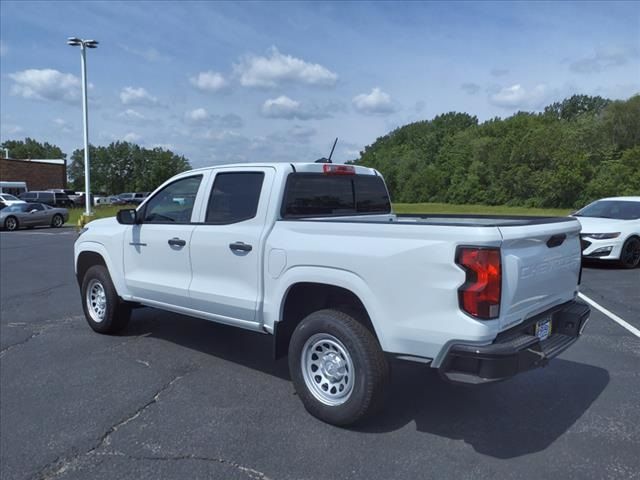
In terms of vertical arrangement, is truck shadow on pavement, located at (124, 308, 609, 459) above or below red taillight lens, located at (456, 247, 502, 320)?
below

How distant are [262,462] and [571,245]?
2.76 meters

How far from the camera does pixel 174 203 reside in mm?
5516

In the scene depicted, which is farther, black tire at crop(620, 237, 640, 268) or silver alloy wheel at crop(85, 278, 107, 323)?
black tire at crop(620, 237, 640, 268)

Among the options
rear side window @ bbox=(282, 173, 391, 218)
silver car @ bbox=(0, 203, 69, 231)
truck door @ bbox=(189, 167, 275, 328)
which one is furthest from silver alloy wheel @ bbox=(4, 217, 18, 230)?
rear side window @ bbox=(282, 173, 391, 218)

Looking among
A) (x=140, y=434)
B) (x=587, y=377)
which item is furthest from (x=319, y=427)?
(x=587, y=377)

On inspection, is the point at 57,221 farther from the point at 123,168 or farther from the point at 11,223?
the point at 123,168

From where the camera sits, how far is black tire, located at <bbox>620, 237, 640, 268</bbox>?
11.2 metres

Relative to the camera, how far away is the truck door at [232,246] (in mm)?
4551

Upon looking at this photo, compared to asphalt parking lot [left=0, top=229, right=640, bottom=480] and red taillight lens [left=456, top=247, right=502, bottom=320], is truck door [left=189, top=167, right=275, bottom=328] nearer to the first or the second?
asphalt parking lot [left=0, top=229, right=640, bottom=480]

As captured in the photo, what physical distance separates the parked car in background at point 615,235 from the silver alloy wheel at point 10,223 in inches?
937

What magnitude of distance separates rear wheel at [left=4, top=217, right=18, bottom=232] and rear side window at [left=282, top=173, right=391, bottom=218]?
24.4 m

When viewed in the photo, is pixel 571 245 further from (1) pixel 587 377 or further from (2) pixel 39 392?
(2) pixel 39 392

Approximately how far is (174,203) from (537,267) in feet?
11.3

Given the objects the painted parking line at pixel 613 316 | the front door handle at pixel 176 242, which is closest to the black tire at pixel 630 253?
the painted parking line at pixel 613 316
